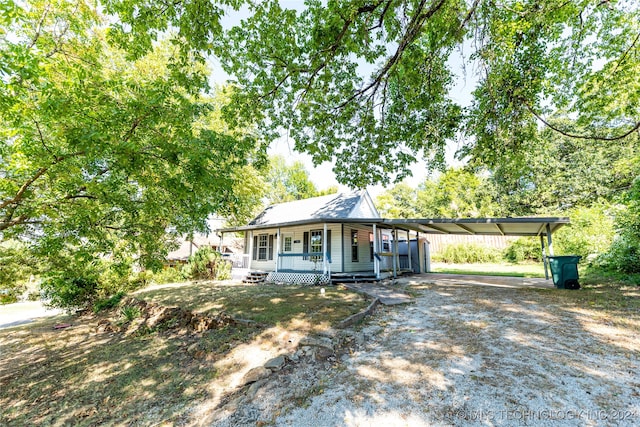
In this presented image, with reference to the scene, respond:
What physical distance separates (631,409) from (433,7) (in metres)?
5.92

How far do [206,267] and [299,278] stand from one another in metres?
6.76

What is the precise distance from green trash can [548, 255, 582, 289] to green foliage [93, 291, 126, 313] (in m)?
16.8

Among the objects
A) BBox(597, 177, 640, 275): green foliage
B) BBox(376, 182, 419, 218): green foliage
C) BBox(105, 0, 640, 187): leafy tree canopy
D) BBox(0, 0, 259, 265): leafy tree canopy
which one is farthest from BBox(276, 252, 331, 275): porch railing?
BBox(376, 182, 419, 218): green foliage

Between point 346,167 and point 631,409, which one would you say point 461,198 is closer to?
point 346,167

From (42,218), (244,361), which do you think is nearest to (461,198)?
(244,361)

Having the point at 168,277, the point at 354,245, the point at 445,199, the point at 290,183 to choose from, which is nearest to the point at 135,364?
the point at 354,245

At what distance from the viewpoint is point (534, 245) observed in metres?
19.5

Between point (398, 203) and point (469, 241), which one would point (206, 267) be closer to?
point (469, 241)

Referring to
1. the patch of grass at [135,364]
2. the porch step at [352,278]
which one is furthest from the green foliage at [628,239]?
the patch of grass at [135,364]

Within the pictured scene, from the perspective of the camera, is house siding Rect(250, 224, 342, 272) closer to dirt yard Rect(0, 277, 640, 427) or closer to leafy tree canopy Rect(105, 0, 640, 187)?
leafy tree canopy Rect(105, 0, 640, 187)

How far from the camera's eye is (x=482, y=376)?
3.38 m

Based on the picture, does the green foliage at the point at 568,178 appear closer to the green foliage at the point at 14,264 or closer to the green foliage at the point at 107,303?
the green foliage at the point at 107,303

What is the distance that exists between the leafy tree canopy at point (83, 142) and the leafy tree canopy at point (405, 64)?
114 centimetres

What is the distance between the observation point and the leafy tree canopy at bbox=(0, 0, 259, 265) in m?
3.81
